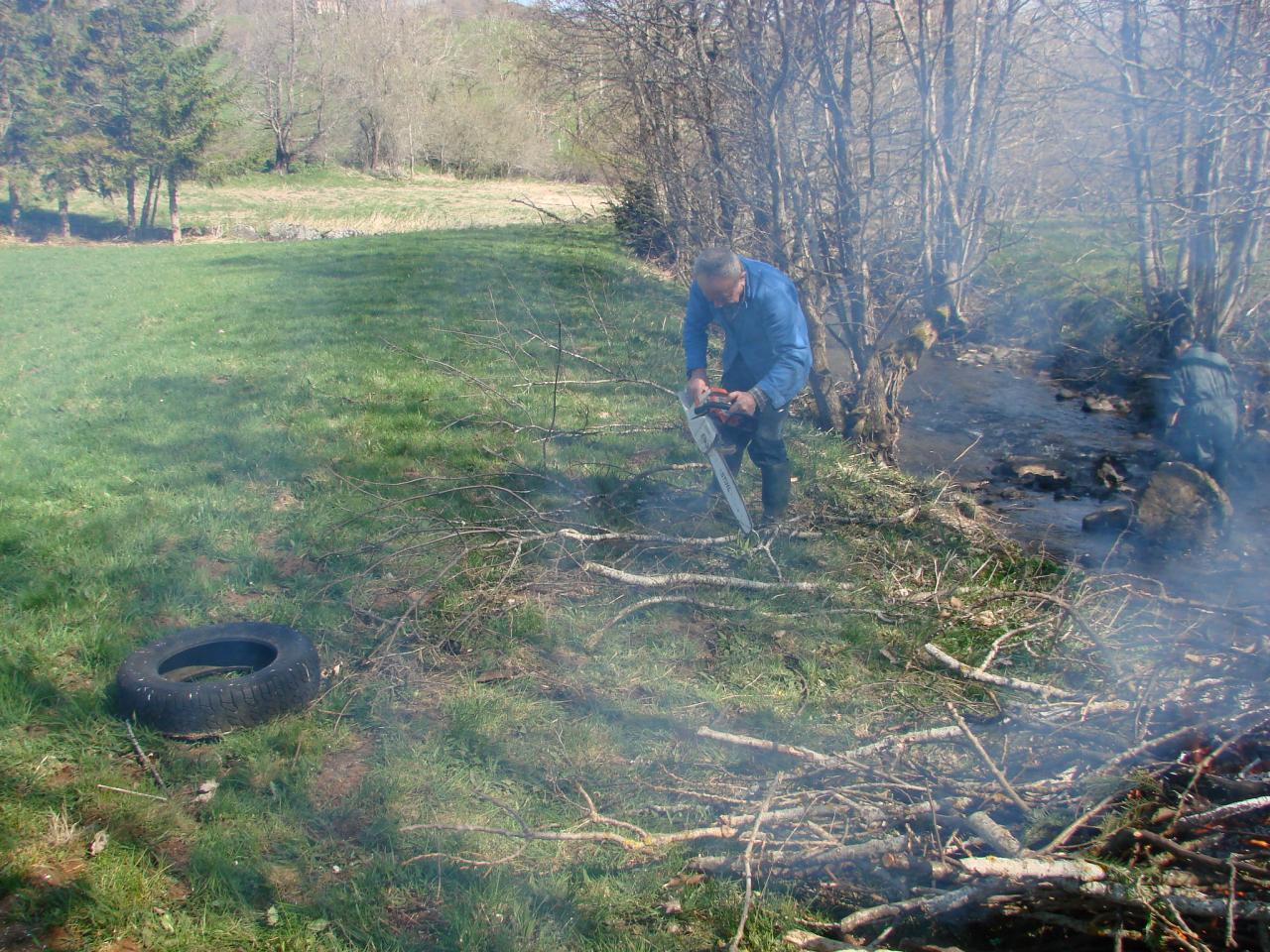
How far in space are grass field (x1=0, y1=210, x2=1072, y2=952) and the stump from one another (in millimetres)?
1482

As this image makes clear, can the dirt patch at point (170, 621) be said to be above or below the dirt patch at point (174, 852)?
above

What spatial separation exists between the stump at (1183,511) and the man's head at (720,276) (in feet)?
12.1

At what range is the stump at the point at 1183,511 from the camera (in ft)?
21.2

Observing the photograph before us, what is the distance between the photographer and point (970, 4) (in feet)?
33.6

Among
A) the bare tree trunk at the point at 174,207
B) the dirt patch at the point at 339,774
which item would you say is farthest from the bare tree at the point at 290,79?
the dirt patch at the point at 339,774

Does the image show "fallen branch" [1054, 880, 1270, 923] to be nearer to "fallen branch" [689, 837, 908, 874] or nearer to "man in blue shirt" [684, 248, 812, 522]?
"fallen branch" [689, 837, 908, 874]

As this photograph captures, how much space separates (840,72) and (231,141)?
119ft

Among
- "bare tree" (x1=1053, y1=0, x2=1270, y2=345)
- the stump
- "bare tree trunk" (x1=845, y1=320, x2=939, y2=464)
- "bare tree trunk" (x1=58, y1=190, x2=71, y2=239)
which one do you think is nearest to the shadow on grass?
"bare tree trunk" (x1=58, y1=190, x2=71, y2=239)

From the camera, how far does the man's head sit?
16.8ft

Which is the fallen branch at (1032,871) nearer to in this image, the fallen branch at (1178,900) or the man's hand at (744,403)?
the fallen branch at (1178,900)

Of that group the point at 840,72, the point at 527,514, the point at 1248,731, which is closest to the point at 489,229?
the point at 840,72

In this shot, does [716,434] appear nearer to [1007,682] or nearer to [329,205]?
[1007,682]

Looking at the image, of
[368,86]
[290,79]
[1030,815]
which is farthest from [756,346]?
[290,79]

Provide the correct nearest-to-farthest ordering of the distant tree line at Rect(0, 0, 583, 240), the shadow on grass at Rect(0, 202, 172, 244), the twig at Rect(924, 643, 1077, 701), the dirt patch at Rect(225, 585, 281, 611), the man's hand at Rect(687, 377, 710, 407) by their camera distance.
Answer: the twig at Rect(924, 643, 1077, 701) → the dirt patch at Rect(225, 585, 281, 611) → the man's hand at Rect(687, 377, 710, 407) → the distant tree line at Rect(0, 0, 583, 240) → the shadow on grass at Rect(0, 202, 172, 244)
